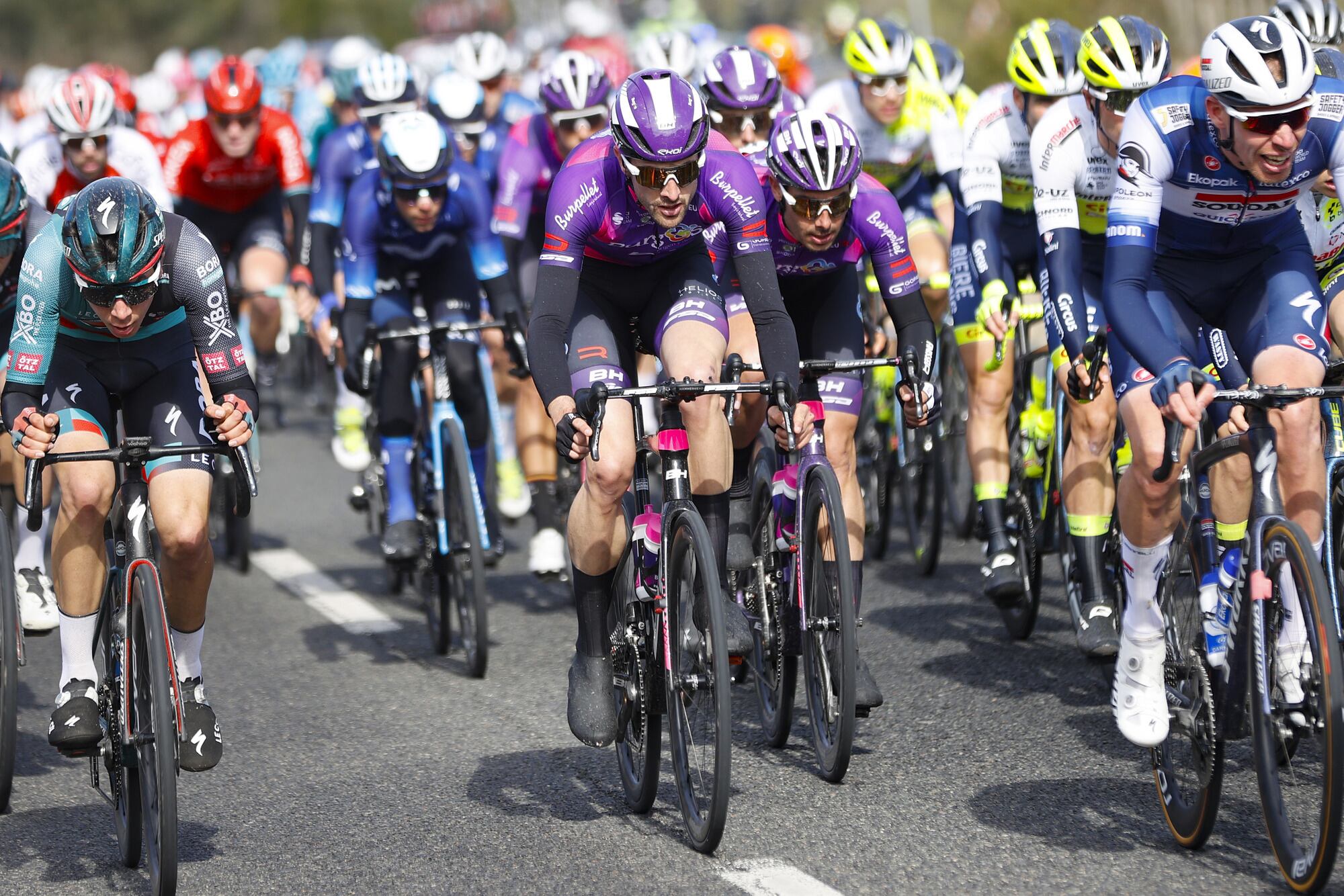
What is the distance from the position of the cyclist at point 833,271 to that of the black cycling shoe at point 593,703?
2.98 ft

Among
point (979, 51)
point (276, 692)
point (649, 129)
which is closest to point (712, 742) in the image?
point (649, 129)

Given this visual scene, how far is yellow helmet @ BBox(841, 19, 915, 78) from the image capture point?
988 centimetres

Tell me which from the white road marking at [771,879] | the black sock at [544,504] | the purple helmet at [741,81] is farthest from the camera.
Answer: the black sock at [544,504]

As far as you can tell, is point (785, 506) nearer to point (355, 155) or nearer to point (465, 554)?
point (465, 554)

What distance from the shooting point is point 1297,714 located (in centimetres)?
441

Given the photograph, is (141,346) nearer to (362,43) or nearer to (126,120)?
(126,120)

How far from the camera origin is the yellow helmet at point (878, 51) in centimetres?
988

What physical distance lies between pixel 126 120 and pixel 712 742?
355 inches

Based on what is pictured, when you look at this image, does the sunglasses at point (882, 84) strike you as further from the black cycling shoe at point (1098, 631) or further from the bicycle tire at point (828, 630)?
the bicycle tire at point (828, 630)

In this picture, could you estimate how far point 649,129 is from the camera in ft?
17.9

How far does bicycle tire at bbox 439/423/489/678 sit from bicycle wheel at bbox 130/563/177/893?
2266 millimetres

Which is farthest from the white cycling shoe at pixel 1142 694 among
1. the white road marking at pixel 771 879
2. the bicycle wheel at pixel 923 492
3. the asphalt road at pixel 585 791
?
the bicycle wheel at pixel 923 492

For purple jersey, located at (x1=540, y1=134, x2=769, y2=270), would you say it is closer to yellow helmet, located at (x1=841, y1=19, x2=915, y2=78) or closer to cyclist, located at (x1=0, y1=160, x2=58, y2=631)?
cyclist, located at (x1=0, y1=160, x2=58, y2=631)

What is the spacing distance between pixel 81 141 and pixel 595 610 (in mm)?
5475
